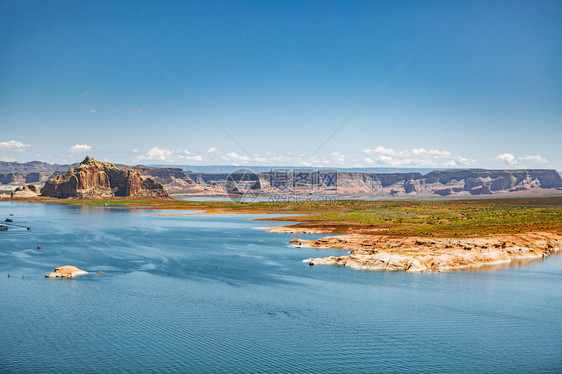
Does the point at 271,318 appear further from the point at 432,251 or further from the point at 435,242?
the point at 435,242

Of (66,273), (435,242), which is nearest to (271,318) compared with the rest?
(66,273)

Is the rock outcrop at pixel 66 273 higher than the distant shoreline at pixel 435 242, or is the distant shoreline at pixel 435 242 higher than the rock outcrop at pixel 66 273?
the distant shoreline at pixel 435 242

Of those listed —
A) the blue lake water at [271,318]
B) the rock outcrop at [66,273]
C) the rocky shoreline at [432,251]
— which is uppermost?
the rocky shoreline at [432,251]

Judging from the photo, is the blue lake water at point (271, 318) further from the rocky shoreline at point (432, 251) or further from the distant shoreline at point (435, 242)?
the distant shoreline at point (435, 242)

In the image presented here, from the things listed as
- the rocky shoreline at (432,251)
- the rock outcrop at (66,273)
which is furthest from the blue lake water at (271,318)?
the rocky shoreline at (432,251)

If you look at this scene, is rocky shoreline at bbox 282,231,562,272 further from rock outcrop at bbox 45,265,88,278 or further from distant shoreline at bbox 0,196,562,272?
rock outcrop at bbox 45,265,88,278

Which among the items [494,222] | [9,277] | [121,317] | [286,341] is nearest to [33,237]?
[9,277]

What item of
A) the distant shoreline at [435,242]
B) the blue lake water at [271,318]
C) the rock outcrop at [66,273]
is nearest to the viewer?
the blue lake water at [271,318]
